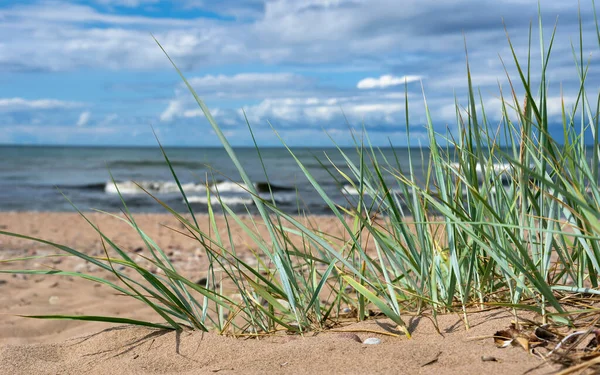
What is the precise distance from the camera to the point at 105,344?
1627 millimetres

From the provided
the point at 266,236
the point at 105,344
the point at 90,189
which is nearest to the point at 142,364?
the point at 105,344

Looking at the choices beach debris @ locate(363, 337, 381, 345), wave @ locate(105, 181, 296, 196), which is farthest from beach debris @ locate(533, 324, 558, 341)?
wave @ locate(105, 181, 296, 196)

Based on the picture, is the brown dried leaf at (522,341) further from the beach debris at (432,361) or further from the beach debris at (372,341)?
the beach debris at (372,341)

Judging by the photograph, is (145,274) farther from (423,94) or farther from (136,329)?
(423,94)

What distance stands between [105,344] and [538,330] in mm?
1164

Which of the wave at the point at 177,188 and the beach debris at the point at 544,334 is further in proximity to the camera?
the wave at the point at 177,188

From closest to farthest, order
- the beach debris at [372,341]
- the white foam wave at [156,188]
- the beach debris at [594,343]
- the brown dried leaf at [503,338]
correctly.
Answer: the beach debris at [594,343]
the brown dried leaf at [503,338]
the beach debris at [372,341]
the white foam wave at [156,188]

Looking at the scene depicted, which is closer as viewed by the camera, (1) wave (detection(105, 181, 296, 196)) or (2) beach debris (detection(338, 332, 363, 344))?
(2) beach debris (detection(338, 332, 363, 344))

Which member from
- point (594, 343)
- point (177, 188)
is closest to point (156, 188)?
point (177, 188)

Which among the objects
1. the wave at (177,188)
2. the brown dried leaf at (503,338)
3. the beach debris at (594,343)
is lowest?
the wave at (177,188)

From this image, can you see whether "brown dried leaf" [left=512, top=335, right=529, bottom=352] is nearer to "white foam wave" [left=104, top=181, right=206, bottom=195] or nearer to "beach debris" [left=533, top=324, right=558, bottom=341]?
"beach debris" [left=533, top=324, right=558, bottom=341]

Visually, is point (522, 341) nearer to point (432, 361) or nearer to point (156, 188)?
point (432, 361)

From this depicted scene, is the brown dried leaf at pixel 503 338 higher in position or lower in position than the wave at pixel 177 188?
higher

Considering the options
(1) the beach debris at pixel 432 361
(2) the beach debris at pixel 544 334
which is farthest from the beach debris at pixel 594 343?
(1) the beach debris at pixel 432 361
